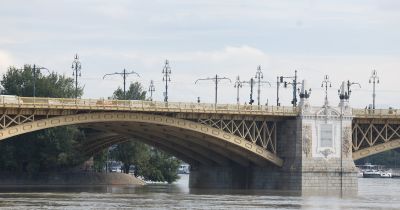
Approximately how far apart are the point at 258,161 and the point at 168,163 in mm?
37712

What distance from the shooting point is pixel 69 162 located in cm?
14725

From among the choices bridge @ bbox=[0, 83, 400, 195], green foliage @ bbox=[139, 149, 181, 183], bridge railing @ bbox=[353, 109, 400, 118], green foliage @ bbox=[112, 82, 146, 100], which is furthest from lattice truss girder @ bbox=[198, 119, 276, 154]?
green foliage @ bbox=[112, 82, 146, 100]

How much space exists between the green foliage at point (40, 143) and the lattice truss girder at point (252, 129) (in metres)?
26.4

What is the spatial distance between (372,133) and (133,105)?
33.6 m

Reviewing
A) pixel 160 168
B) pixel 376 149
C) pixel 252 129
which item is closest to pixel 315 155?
pixel 376 149

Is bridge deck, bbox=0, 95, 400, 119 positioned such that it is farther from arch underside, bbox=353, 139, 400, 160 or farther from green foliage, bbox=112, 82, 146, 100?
green foliage, bbox=112, 82, 146, 100

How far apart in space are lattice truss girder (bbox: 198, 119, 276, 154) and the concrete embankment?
30502 mm

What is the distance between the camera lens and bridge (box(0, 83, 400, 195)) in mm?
120938

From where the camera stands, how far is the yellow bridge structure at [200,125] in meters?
112

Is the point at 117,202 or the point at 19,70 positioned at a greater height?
the point at 19,70

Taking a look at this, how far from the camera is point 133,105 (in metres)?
118

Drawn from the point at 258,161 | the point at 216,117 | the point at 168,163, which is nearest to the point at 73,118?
the point at 216,117

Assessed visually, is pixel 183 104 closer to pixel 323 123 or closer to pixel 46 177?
pixel 323 123

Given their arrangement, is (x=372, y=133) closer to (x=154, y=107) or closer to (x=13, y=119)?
(x=154, y=107)
